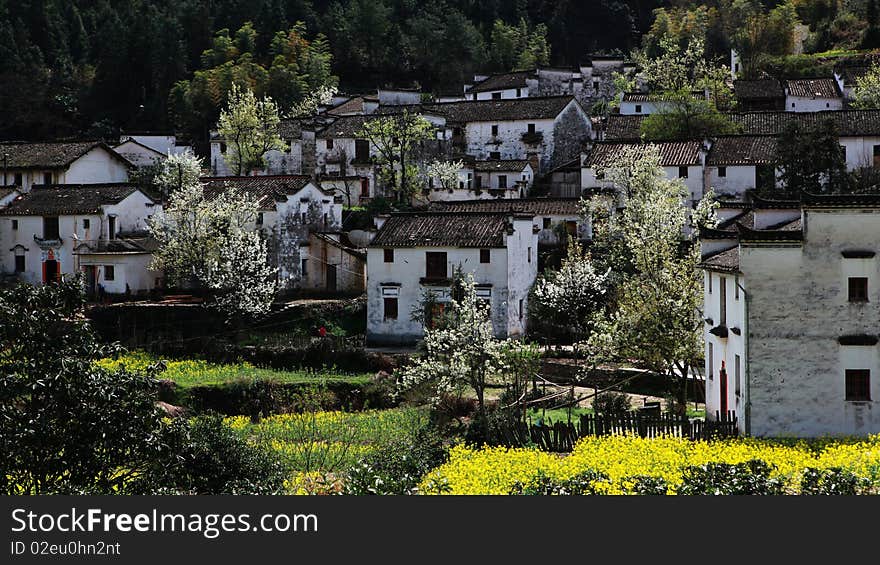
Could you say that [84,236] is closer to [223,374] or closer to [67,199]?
[67,199]

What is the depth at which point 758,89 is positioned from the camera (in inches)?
3290

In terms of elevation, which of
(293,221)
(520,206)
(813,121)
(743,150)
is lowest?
(293,221)

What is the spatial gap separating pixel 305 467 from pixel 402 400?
36.5 feet

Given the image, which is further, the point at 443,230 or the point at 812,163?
the point at 812,163

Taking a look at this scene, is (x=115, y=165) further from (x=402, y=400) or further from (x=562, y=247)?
(x=402, y=400)

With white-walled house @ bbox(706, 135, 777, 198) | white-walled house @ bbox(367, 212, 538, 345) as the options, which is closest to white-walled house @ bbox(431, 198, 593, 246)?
white-walled house @ bbox(367, 212, 538, 345)

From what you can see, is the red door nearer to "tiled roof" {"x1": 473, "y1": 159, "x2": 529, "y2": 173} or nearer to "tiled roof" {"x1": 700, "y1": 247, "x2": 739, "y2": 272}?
"tiled roof" {"x1": 700, "y1": 247, "x2": 739, "y2": 272}

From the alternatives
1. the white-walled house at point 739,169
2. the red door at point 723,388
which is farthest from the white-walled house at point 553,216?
the red door at point 723,388

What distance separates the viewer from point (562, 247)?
58.7 m

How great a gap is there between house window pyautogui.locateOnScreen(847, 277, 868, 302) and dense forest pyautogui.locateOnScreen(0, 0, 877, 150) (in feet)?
232

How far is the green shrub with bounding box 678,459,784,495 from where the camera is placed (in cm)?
2395

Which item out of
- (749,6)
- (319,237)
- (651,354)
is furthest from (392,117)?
(749,6)

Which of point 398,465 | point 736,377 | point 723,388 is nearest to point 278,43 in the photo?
point 723,388

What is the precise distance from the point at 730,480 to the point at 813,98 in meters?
61.9
